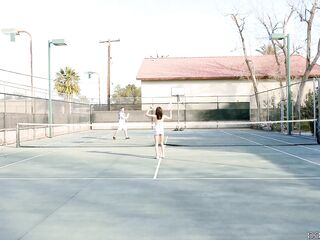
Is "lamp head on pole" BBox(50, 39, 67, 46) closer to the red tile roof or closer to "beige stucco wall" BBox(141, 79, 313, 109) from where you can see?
"beige stucco wall" BBox(141, 79, 313, 109)

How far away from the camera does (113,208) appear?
644 cm

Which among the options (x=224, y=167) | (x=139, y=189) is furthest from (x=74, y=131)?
(x=139, y=189)

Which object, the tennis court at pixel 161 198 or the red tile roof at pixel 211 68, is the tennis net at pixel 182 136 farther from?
the red tile roof at pixel 211 68

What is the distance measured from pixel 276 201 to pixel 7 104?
674 inches

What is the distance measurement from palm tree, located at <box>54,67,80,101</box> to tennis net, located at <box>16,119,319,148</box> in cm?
2008

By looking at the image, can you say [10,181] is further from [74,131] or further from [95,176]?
[74,131]

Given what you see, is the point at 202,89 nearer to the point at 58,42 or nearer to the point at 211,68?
the point at 211,68

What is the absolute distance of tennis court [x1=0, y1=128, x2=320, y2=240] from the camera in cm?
523

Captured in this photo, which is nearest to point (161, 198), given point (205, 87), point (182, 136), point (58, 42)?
point (182, 136)

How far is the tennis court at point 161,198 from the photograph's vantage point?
523 cm

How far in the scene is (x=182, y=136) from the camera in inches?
1002

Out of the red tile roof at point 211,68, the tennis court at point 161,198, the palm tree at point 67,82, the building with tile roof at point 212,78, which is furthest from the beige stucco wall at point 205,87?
the tennis court at point 161,198

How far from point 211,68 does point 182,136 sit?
2232 cm

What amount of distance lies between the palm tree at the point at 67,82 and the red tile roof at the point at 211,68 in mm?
13141
